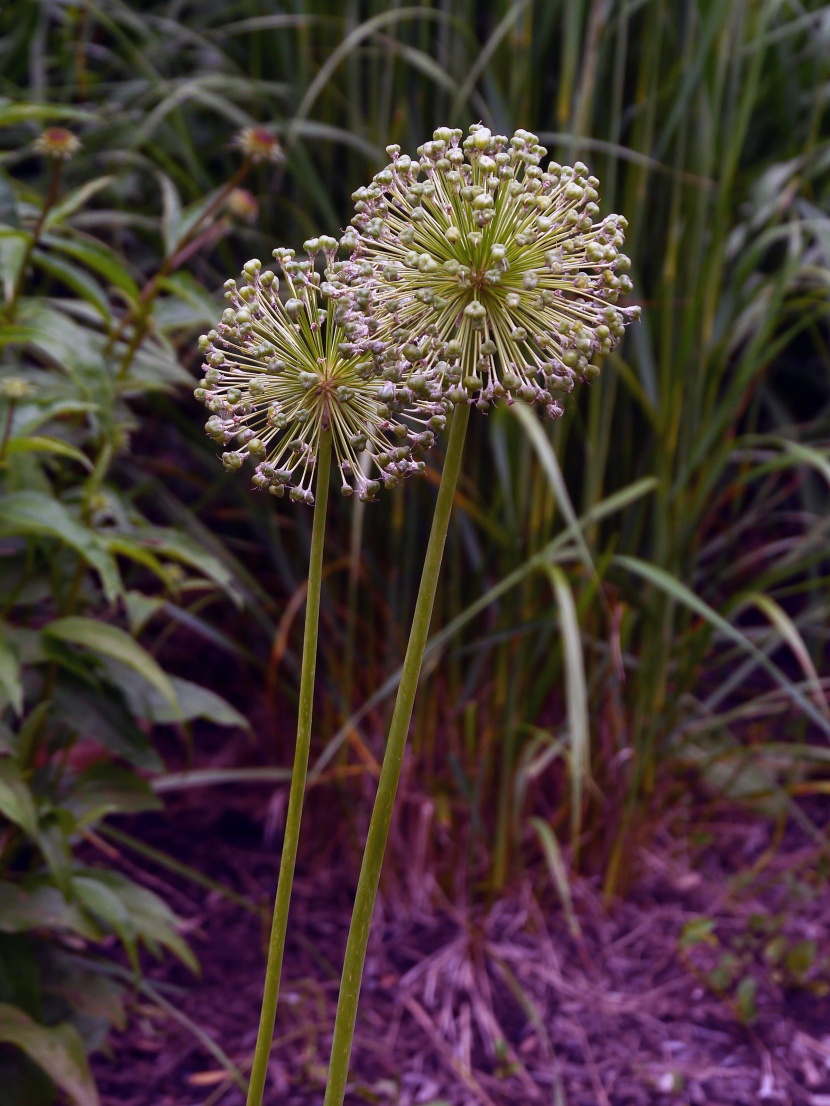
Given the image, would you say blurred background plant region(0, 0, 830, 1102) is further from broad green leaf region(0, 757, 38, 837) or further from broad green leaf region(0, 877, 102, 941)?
broad green leaf region(0, 757, 38, 837)

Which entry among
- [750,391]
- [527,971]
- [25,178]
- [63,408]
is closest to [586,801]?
[527,971]

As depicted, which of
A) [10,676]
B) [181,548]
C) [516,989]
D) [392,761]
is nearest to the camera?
[392,761]

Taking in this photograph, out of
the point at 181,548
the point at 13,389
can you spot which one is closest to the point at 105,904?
the point at 181,548

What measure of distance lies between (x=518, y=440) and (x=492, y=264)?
1314mm

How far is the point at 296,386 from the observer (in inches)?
28.2

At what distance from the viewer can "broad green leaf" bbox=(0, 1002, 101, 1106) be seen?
124 centimetres

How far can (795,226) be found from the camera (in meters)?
1.92

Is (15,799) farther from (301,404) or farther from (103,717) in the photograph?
(301,404)

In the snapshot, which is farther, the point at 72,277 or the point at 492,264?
the point at 72,277

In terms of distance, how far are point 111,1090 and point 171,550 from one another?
924 mm

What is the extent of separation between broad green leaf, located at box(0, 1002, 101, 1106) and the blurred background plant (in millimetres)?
382

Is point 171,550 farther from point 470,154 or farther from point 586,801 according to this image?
point 586,801

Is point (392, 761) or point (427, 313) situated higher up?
point (427, 313)

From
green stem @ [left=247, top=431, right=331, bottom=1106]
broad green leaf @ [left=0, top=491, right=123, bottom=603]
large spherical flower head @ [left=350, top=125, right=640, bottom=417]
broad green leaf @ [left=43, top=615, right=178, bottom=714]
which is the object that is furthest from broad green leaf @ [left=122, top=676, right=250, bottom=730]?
large spherical flower head @ [left=350, top=125, right=640, bottom=417]
